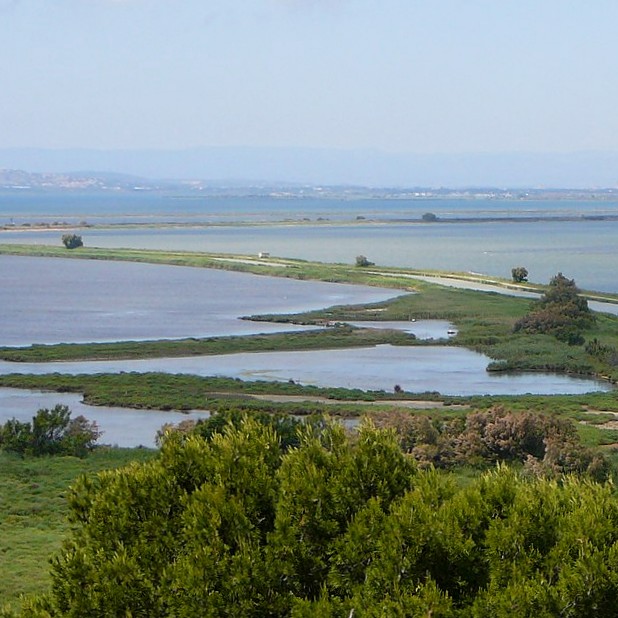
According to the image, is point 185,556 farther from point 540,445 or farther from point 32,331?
point 32,331

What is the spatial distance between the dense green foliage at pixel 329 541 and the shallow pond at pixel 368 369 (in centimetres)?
2971

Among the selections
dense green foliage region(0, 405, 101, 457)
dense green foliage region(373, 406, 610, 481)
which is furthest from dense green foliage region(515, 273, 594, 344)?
dense green foliage region(0, 405, 101, 457)

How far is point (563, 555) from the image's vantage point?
8945 mm

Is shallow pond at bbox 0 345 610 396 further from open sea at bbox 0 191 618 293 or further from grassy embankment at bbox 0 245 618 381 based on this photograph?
open sea at bbox 0 191 618 293

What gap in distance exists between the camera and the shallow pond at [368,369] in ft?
136

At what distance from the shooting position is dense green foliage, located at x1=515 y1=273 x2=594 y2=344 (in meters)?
53.7

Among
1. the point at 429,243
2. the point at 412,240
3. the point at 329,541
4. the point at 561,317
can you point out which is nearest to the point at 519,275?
the point at 561,317

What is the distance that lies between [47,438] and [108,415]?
297 inches

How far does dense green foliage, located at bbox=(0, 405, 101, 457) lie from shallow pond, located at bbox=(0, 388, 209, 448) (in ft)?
6.31

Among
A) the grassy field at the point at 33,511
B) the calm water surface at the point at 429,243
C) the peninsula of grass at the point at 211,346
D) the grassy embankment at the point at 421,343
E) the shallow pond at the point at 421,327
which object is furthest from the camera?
the calm water surface at the point at 429,243

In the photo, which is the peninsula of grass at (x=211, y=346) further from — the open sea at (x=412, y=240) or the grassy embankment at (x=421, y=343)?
the open sea at (x=412, y=240)

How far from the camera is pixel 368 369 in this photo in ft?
149

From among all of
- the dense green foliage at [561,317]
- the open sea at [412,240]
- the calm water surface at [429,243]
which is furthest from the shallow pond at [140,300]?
the open sea at [412,240]

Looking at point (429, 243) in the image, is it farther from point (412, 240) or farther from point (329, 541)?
point (329, 541)
